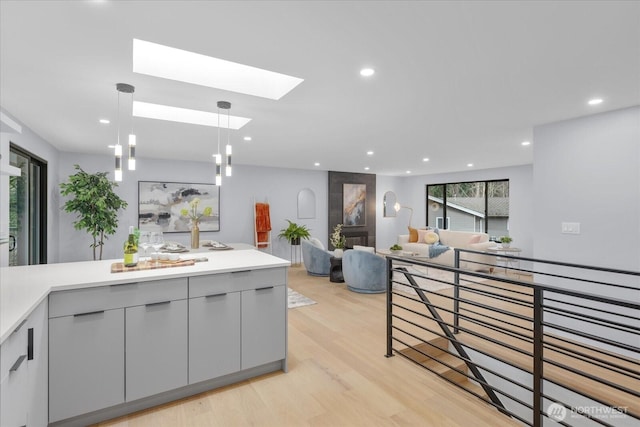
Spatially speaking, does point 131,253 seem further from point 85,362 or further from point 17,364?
point 17,364

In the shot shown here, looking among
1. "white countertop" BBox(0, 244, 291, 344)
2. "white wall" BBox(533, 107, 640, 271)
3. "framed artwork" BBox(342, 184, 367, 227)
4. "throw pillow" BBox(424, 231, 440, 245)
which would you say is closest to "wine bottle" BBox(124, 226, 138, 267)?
"white countertop" BBox(0, 244, 291, 344)

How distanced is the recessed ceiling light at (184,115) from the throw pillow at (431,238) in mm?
5666

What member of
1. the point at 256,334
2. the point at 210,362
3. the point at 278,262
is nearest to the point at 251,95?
the point at 278,262

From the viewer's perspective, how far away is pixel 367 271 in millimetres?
5012

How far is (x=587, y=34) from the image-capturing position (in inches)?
72.1

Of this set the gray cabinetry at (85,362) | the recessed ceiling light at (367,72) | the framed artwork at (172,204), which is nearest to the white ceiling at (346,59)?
the recessed ceiling light at (367,72)

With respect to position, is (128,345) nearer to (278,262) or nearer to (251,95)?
(278,262)

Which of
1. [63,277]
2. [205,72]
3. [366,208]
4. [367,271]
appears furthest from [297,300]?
[366,208]

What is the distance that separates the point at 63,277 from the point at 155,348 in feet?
2.44

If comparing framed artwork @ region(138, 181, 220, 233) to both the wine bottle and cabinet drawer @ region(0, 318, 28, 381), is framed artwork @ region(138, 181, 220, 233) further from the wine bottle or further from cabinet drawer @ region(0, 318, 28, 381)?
cabinet drawer @ region(0, 318, 28, 381)

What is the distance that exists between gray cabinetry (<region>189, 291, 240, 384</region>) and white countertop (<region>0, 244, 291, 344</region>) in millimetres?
231

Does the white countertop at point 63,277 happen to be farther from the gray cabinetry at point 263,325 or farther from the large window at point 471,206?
the large window at point 471,206

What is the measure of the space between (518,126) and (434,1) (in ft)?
9.61

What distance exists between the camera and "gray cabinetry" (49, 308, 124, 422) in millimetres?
1863
